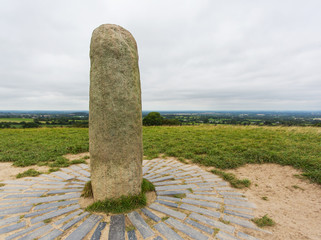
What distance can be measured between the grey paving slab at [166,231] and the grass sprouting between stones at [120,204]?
2.08 feet

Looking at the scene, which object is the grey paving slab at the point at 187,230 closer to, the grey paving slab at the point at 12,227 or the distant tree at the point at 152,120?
the grey paving slab at the point at 12,227

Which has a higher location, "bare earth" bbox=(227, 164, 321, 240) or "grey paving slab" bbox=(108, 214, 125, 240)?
"grey paving slab" bbox=(108, 214, 125, 240)

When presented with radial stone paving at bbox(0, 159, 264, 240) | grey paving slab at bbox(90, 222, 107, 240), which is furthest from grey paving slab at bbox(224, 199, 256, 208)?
grey paving slab at bbox(90, 222, 107, 240)

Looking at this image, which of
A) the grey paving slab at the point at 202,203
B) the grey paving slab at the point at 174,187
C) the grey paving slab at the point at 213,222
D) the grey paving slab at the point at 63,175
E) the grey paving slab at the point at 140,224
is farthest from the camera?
the grey paving slab at the point at 63,175

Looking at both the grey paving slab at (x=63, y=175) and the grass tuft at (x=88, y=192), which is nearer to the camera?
the grass tuft at (x=88, y=192)

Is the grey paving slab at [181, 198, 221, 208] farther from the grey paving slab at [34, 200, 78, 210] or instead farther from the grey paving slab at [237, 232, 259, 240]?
the grey paving slab at [34, 200, 78, 210]

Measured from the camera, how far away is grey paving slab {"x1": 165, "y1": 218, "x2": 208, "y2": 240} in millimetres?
2403

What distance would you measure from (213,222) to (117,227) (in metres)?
1.58

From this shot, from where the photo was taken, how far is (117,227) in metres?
2.57

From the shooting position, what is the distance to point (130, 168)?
10.6 feet

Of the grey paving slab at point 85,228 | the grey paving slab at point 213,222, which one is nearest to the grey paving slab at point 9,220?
the grey paving slab at point 85,228

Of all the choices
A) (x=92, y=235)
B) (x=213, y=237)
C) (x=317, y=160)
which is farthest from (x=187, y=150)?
(x=92, y=235)

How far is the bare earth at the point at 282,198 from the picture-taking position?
8.79ft

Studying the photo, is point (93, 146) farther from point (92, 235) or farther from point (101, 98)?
point (92, 235)
